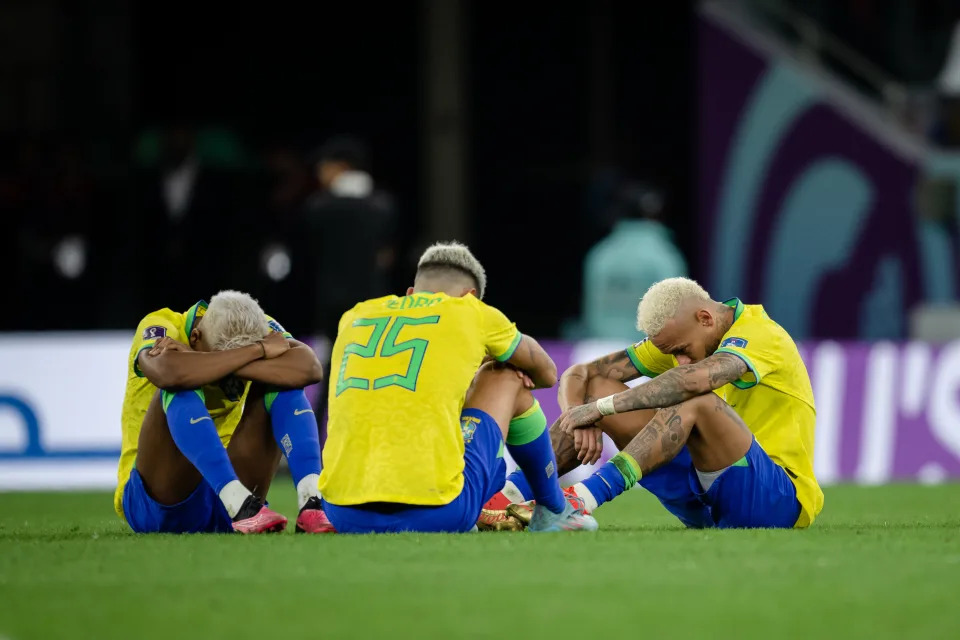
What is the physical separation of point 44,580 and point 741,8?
1123 cm

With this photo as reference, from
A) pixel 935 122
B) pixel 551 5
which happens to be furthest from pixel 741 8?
pixel 551 5

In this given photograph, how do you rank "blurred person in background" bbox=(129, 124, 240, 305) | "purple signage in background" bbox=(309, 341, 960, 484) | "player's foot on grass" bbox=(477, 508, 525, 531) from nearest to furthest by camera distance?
"player's foot on grass" bbox=(477, 508, 525, 531), "purple signage in background" bbox=(309, 341, 960, 484), "blurred person in background" bbox=(129, 124, 240, 305)

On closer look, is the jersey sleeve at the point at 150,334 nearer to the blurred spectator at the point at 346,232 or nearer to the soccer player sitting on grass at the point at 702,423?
the soccer player sitting on grass at the point at 702,423

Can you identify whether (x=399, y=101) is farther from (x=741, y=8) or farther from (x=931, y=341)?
(x=931, y=341)

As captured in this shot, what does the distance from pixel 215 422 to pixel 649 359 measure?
1.71m

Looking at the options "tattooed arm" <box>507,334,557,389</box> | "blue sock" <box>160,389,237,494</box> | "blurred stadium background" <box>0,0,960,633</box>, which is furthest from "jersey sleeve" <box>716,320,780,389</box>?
"blurred stadium background" <box>0,0,960,633</box>

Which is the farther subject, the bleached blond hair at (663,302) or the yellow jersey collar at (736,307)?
the yellow jersey collar at (736,307)

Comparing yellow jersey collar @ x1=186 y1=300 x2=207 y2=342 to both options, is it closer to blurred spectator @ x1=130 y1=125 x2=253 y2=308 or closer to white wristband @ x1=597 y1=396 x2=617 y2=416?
white wristband @ x1=597 y1=396 x2=617 y2=416

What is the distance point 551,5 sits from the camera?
1769 centimetres

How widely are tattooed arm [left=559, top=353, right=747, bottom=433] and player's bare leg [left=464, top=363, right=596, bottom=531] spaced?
372 mm

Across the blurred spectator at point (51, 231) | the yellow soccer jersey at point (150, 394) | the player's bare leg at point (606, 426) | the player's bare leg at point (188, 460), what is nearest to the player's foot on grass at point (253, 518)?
the player's bare leg at point (188, 460)

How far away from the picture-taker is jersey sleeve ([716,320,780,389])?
5.73 meters

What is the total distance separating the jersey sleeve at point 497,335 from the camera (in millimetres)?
5312

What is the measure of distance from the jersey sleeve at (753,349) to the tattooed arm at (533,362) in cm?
68
